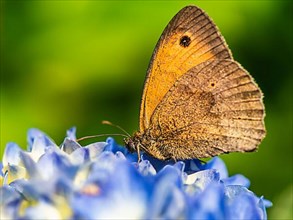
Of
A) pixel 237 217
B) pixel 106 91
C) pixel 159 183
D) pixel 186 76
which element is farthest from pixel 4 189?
pixel 106 91

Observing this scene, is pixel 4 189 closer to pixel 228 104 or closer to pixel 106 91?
pixel 228 104

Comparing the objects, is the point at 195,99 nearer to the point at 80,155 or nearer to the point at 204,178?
the point at 204,178

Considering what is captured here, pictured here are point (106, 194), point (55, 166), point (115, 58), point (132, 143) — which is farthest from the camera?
point (115, 58)

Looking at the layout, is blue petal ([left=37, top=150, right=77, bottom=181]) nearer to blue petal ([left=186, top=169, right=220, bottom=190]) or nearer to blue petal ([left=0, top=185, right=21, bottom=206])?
blue petal ([left=0, top=185, right=21, bottom=206])

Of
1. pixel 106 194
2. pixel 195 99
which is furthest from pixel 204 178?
pixel 195 99

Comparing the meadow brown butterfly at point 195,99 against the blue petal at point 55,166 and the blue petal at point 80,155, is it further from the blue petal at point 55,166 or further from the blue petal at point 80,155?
the blue petal at point 55,166

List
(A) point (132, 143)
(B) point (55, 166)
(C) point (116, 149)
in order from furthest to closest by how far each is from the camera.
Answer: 1. (A) point (132, 143)
2. (C) point (116, 149)
3. (B) point (55, 166)
